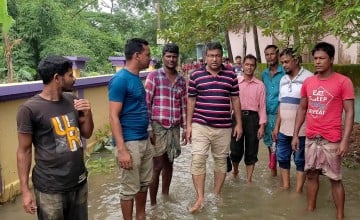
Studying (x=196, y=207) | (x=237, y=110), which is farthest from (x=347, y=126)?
(x=196, y=207)

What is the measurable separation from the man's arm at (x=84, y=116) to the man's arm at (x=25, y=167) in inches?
15.7

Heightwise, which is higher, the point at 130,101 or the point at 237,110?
the point at 130,101

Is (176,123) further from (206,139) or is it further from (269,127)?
(269,127)

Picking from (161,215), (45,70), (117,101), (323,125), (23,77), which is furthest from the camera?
(23,77)

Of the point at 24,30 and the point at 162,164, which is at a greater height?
the point at 24,30

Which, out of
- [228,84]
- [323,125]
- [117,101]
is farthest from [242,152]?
[117,101]

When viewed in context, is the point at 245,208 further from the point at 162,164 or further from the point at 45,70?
the point at 45,70

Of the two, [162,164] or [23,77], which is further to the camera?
[23,77]

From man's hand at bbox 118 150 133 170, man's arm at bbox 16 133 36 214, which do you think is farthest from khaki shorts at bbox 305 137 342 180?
man's arm at bbox 16 133 36 214

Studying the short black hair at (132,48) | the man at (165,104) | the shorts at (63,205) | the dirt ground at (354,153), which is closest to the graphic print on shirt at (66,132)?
the shorts at (63,205)

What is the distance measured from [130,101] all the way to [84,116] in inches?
28.9

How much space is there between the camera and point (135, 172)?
369cm

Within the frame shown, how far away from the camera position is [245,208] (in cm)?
460

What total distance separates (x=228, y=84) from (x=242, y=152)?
4.61 ft
